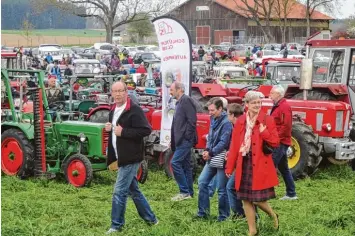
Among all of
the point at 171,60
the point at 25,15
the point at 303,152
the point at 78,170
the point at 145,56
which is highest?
the point at 25,15

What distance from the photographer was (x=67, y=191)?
894 centimetres

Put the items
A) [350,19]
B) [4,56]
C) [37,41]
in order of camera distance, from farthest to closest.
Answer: [37,41] < [350,19] < [4,56]

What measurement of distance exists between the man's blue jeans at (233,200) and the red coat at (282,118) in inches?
68.3

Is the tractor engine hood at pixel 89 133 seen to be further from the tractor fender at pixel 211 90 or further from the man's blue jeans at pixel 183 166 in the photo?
the tractor fender at pixel 211 90

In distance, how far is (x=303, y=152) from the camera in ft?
32.1

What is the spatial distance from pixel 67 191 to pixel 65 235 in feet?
9.13

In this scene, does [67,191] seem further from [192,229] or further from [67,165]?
[192,229]

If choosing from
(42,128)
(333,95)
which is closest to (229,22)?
(333,95)

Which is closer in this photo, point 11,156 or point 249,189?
point 249,189

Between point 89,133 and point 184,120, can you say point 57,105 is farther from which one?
point 184,120

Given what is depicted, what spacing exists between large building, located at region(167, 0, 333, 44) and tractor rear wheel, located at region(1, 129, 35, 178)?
6128 centimetres

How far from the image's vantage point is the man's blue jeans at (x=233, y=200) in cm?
634

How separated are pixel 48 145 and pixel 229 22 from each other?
6637 centimetres

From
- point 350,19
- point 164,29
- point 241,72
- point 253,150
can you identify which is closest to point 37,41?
point 350,19
